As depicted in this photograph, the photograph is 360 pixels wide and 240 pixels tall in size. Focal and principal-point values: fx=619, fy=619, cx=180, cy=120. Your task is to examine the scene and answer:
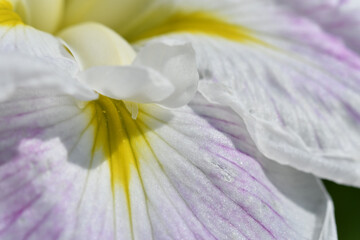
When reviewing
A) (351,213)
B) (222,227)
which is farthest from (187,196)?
(351,213)

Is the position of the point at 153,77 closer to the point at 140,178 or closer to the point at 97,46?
the point at 140,178

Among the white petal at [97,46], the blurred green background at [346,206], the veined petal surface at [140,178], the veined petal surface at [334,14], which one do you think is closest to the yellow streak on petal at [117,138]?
the veined petal surface at [140,178]

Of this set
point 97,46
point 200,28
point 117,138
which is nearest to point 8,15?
point 97,46

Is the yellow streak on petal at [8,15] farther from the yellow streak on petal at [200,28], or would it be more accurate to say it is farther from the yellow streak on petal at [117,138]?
the yellow streak on petal at [200,28]

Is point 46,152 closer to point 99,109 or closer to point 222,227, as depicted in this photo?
point 99,109

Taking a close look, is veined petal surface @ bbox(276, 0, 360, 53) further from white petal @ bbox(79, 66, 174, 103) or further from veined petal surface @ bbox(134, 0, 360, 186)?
white petal @ bbox(79, 66, 174, 103)
